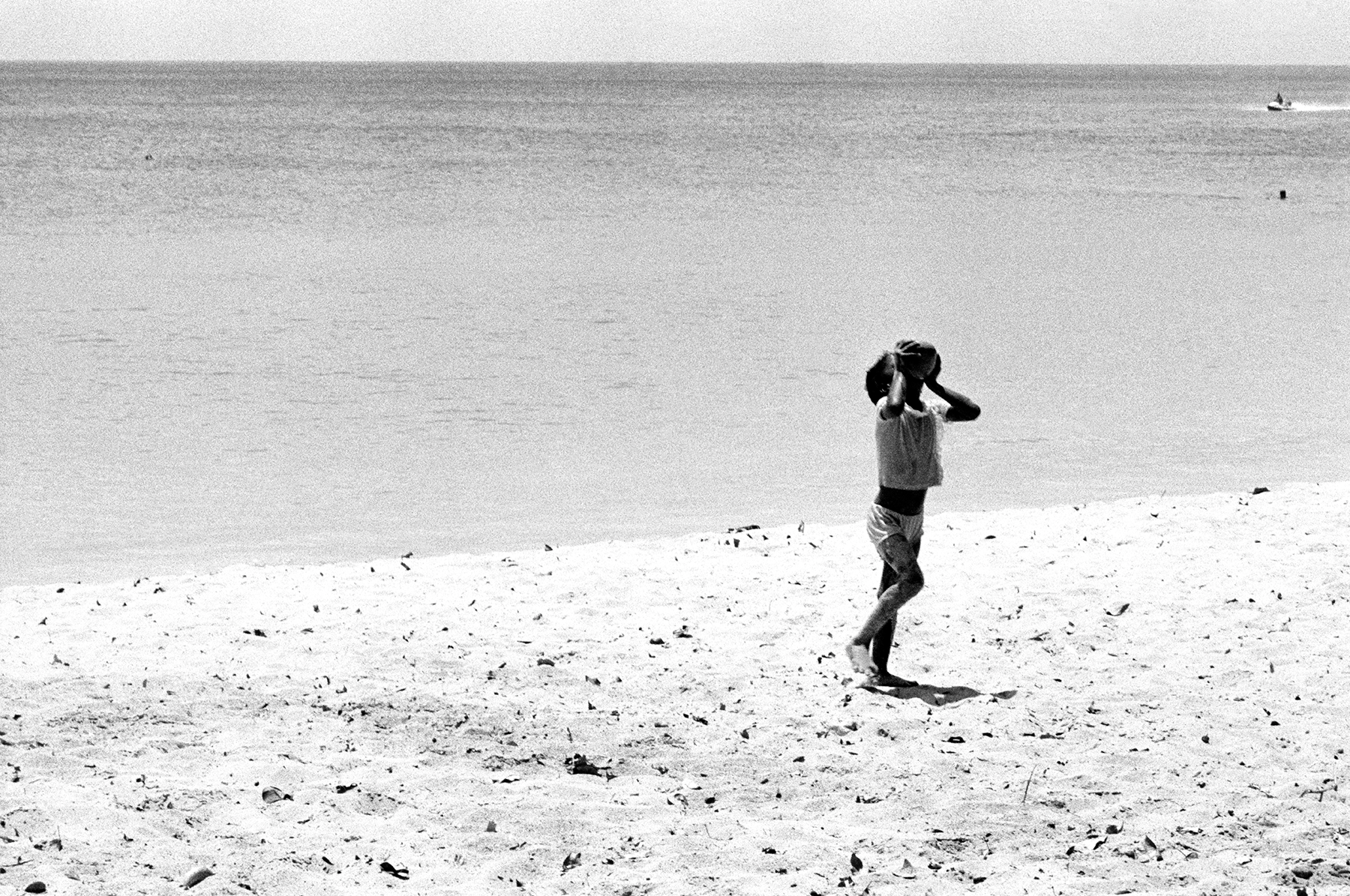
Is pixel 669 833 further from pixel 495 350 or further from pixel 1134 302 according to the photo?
pixel 1134 302

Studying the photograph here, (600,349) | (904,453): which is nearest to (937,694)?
(904,453)

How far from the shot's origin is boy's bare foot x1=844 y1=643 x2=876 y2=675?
22.4 ft

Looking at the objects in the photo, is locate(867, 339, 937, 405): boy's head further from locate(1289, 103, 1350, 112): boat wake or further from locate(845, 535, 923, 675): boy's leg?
locate(1289, 103, 1350, 112): boat wake

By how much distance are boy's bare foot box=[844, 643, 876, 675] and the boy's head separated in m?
1.12

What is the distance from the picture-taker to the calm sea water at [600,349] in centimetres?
1255

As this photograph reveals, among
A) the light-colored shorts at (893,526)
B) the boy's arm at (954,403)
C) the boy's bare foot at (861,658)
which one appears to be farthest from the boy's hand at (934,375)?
the boy's bare foot at (861,658)

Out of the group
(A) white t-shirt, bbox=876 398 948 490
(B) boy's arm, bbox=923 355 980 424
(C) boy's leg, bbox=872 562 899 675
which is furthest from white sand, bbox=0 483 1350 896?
(B) boy's arm, bbox=923 355 980 424

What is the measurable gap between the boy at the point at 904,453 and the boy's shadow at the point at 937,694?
0.83 ft

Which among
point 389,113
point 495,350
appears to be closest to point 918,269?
point 495,350

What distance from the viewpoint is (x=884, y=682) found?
267 inches

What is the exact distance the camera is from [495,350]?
1931 centimetres

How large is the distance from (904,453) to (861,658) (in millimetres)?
990

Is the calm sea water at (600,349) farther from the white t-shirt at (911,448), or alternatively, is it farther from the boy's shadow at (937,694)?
the white t-shirt at (911,448)

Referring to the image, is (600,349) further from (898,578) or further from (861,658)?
(898,578)
